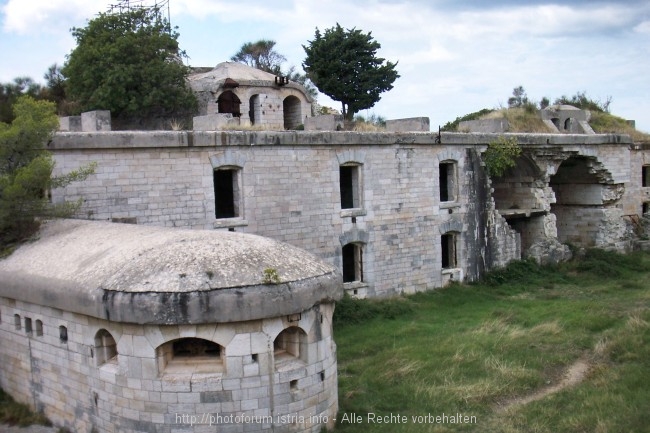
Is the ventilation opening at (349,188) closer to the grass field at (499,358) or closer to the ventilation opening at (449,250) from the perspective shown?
the grass field at (499,358)

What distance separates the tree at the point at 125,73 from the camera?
2641cm

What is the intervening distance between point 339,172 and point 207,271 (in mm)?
8862

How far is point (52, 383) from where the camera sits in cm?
988

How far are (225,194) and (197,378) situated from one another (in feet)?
26.1

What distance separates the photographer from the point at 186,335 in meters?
8.48

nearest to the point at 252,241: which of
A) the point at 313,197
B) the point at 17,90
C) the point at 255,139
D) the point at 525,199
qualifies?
the point at 255,139

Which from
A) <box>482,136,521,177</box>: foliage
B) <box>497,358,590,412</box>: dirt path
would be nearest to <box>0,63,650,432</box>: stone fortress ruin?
<box>482,136,521,177</box>: foliage

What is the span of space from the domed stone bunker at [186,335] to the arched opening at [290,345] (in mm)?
16

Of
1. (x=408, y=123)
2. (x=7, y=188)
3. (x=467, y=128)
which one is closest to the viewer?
(x=7, y=188)

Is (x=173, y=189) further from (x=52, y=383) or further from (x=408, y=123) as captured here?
(x=408, y=123)

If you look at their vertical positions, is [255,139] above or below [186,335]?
above

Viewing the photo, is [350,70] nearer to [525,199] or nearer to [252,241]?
[525,199]

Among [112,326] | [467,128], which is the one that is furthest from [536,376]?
[467,128]

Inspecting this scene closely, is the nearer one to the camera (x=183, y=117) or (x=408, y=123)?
(x=408, y=123)
